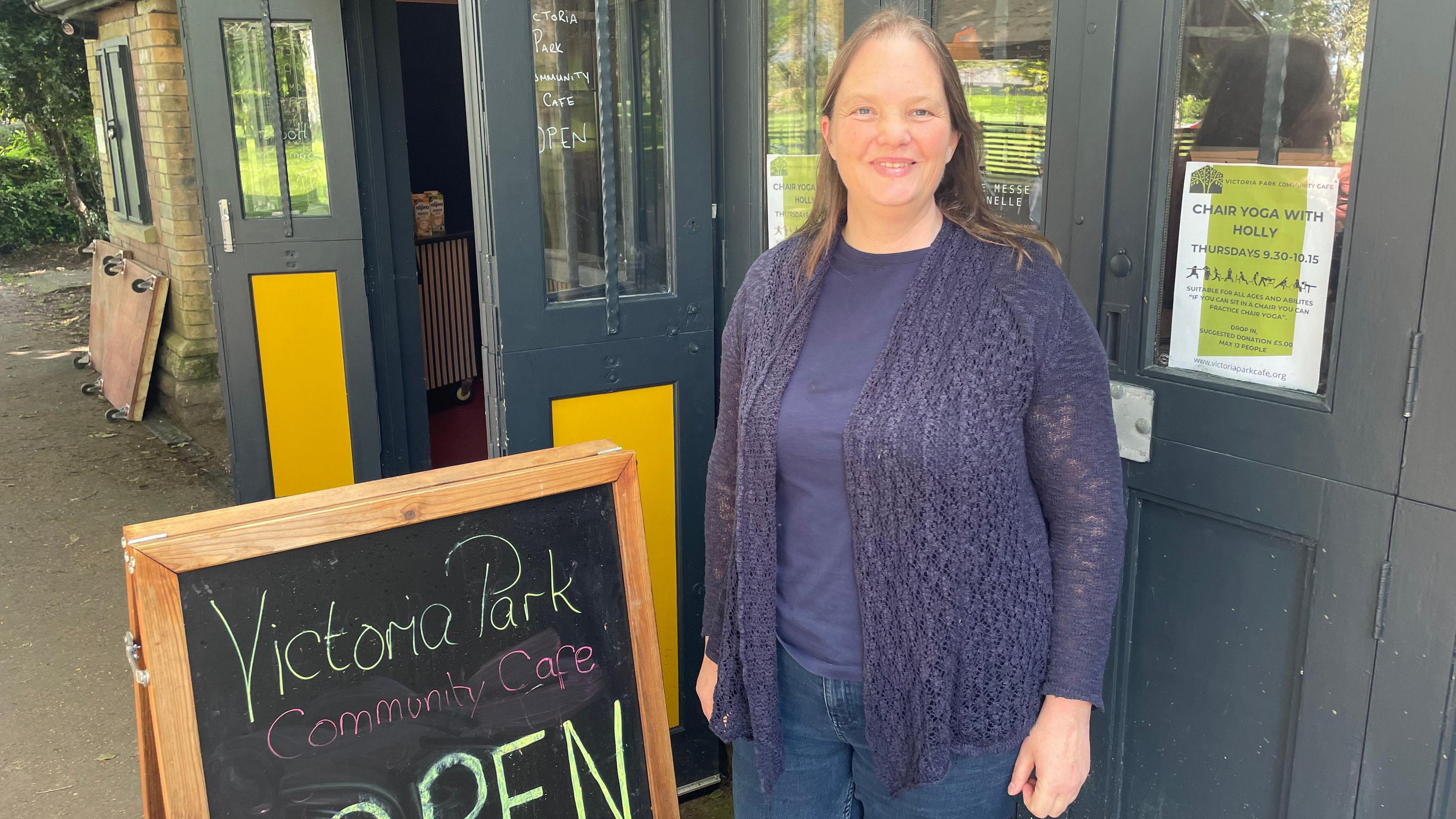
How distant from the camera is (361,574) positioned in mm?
1790

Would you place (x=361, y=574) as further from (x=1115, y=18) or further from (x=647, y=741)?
(x=1115, y=18)

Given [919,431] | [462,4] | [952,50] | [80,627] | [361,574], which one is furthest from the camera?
[80,627]

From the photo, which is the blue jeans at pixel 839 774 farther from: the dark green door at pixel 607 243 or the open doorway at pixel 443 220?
the open doorway at pixel 443 220

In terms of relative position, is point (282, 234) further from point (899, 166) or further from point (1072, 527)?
point (1072, 527)

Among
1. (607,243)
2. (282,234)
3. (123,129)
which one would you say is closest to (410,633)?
(607,243)

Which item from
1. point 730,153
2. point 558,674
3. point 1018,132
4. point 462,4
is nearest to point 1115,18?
point 1018,132

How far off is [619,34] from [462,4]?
43 centimetres

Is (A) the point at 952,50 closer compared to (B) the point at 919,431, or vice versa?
(B) the point at 919,431

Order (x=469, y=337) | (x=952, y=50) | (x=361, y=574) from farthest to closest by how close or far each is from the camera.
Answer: (x=469, y=337), (x=952, y=50), (x=361, y=574)

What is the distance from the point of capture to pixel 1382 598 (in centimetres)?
159

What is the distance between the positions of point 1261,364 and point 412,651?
1.51 m

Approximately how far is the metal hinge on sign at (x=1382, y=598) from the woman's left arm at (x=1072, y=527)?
41cm

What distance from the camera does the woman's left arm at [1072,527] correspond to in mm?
1464

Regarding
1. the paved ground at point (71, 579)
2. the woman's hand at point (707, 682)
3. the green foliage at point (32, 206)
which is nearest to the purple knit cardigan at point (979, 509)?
the woman's hand at point (707, 682)
